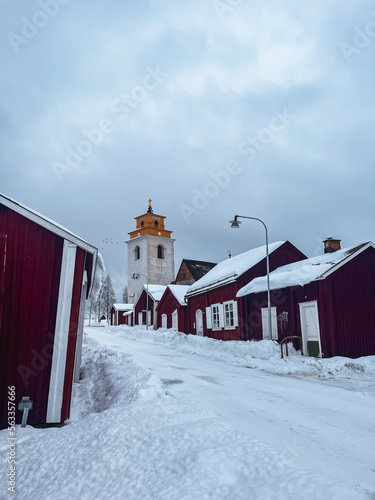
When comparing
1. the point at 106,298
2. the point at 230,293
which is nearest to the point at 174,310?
the point at 230,293

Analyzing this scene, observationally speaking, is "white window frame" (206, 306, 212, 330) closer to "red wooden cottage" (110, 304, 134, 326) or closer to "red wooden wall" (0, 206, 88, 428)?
"red wooden wall" (0, 206, 88, 428)

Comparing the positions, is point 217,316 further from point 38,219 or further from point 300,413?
point 38,219

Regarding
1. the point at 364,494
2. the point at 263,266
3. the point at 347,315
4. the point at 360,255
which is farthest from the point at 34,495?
the point at 263,266

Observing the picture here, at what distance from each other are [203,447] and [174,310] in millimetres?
29645

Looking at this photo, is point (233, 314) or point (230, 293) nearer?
point (233, 314)

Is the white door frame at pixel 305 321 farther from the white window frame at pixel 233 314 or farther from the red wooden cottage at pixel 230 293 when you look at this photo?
the white window frame at pixel 233 314

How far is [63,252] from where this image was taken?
717 centimetres

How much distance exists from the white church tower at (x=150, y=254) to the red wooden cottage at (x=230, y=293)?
102ft

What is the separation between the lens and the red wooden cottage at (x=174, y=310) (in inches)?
1233

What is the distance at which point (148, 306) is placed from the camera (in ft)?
143

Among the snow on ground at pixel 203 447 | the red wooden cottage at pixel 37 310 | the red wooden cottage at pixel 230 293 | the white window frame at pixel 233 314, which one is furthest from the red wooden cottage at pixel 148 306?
the red wooden cottage at pixel 37 310

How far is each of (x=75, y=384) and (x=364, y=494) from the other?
8482mm

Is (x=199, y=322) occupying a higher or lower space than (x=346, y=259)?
lower

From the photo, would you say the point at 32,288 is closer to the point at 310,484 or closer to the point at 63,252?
the point at 63,252
